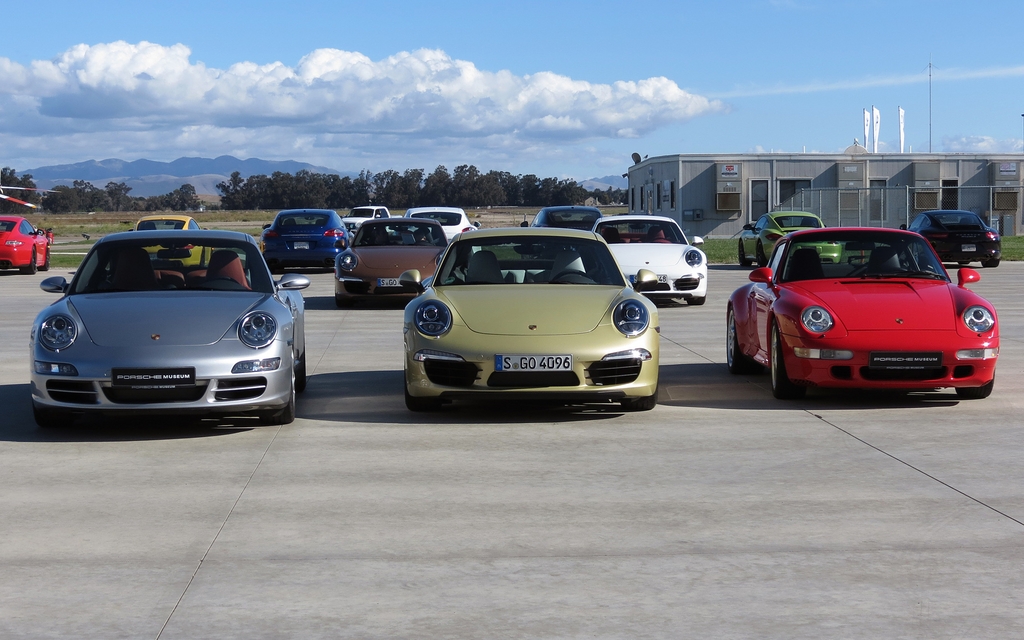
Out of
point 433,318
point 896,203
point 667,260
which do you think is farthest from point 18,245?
point 896,203

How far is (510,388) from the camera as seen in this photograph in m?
8.27

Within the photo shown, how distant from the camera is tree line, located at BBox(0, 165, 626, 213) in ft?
495

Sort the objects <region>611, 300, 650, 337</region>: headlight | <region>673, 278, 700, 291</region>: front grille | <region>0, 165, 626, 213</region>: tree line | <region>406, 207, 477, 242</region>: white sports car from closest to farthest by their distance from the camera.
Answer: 1. <region>611, 300, 650, 337</region>: headlight
2. <region>673, 278, 700, 291</region>: front grille
3. <region>406, 207, 477, 242</region>: white sports car
4. <region>0, 165, 626, 213</region>: tree line

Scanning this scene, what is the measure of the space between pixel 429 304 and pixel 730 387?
291 centimetres

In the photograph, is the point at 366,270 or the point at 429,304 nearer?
the point at 429,304

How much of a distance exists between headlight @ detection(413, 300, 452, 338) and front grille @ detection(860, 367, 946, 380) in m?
3.01

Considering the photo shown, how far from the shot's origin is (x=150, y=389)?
25.3 feet

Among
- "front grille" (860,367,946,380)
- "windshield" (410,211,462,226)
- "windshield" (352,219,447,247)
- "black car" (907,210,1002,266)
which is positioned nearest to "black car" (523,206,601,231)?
"windshield" (352,219,447,247)

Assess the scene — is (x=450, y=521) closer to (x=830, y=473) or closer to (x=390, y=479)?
(x=390, y=479)

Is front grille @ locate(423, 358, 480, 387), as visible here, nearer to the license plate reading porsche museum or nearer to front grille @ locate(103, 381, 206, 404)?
the license plate reading porsche museum

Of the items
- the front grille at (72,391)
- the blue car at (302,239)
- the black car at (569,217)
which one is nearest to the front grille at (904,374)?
the front grille at (72,391)

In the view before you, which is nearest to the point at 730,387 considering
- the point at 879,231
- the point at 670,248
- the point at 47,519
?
the point at 879,231

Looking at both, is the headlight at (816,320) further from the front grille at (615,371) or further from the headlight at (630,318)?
the front grille at (615,371)

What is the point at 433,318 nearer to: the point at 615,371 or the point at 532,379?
the point at 532,379
